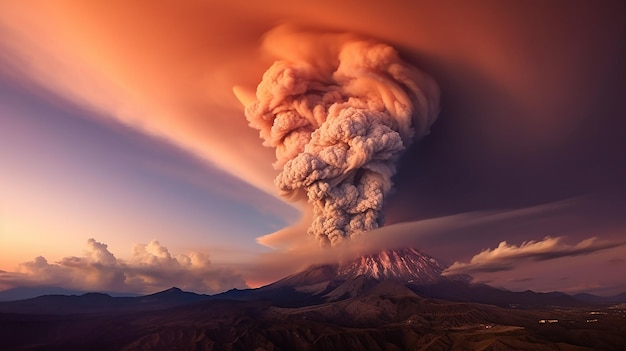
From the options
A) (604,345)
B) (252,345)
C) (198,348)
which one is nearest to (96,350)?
(198,348)

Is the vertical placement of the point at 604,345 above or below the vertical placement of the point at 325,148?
below

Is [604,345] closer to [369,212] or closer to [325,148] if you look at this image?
[369,212]

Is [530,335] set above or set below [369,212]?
below

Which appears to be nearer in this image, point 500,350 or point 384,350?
point 500,350

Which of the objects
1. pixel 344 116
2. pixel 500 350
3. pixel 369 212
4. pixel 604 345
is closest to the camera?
pixel 344 116

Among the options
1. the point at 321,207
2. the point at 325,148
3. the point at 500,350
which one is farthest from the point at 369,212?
the point at 500,350

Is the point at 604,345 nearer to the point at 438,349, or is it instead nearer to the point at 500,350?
the point at 500,350

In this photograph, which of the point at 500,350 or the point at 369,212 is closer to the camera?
the point at 369,212

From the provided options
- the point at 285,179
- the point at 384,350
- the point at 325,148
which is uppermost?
the point at 325,148

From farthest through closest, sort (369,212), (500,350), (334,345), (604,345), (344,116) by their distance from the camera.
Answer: (334,345) → (604,345) → (500,350) → (369,212) → (344,116)
